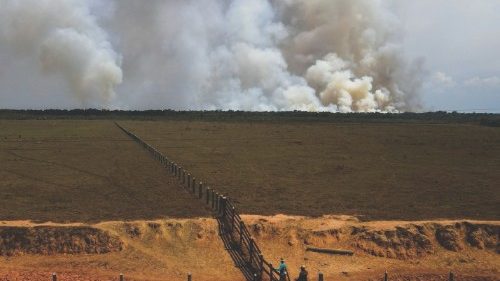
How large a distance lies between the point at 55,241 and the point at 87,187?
34.8 ft

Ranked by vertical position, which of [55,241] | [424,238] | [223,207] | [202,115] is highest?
[202,115]

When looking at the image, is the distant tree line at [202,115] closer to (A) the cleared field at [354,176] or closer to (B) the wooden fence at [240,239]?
(A) the cleared field at [354,176]

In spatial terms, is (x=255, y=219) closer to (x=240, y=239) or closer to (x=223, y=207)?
(x=223, y=207)

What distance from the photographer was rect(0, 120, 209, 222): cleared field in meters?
24.5

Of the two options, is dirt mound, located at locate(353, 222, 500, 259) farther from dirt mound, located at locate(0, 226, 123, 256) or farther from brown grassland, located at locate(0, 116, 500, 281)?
dirt mound, located at locate(0, 226, 123, 256)

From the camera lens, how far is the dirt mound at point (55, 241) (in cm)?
2064

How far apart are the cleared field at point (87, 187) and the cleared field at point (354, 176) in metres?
3.28

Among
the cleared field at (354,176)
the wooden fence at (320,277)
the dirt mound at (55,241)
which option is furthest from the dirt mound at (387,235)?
the dirt mound at (55,241)

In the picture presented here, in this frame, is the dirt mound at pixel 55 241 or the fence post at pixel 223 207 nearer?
the dirt mound at pixel 55 241

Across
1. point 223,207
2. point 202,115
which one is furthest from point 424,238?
point 202,115

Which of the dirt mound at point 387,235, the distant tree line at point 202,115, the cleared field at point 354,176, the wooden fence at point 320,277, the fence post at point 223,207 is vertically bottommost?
the wooden fence at point 320,277

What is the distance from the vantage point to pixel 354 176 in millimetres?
36844

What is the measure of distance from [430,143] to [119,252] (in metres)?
51.3

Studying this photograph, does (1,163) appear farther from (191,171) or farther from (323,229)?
(323,229)
